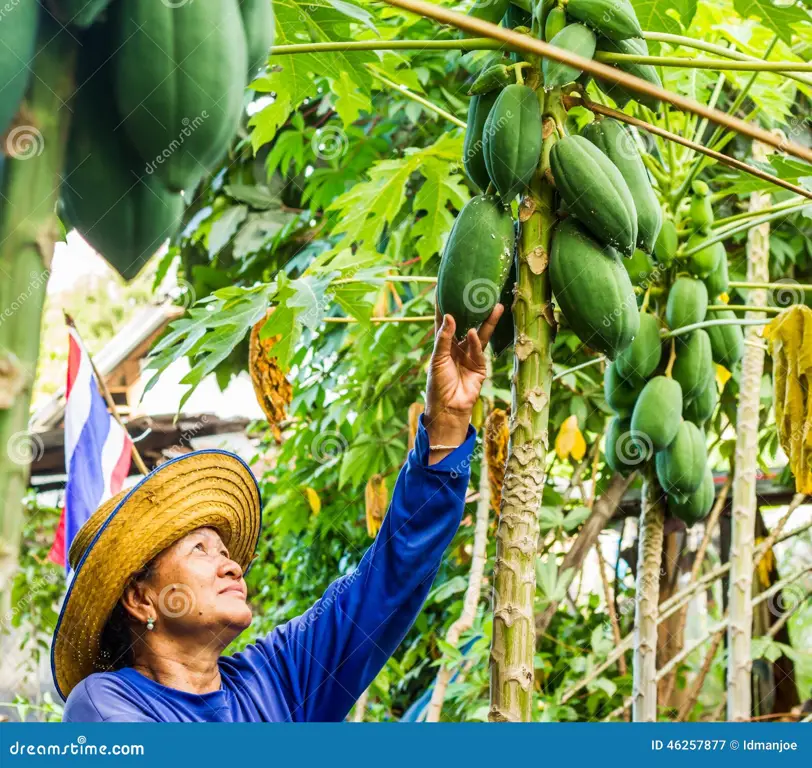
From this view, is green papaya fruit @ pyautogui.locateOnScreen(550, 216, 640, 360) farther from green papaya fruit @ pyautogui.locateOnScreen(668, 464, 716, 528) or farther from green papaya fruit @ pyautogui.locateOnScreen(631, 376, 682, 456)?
green papaya fruit @ pyautogui.locateOnScreen(668, 464, 716, 528)

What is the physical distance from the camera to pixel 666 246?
58.8 inches

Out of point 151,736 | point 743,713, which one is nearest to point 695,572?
point 743,713

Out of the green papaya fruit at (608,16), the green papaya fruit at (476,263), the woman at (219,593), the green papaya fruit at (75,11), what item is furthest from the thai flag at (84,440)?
the green papaya fruit at (75,11)

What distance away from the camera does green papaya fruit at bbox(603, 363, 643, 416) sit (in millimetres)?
1475

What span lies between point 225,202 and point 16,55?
3.09 m

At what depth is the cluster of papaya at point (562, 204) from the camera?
101cm

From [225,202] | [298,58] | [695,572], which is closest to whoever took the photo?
[298,58]

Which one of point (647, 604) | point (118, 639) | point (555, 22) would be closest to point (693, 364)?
point (647, 604)

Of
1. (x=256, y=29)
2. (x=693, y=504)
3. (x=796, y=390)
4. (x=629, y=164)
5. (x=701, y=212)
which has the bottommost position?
(x=256, y=29)

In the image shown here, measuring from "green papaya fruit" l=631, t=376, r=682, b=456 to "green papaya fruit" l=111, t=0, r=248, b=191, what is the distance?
118cm

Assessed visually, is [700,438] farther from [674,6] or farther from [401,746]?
[401,746]

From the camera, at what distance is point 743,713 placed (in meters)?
1.59

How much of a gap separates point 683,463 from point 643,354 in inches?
6.7

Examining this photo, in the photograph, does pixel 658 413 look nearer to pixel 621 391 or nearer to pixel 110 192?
pixel 621 391
